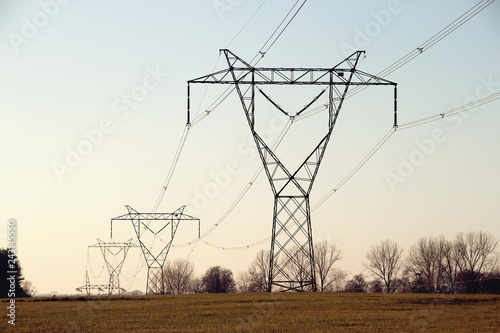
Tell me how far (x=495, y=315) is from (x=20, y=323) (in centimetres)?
2657

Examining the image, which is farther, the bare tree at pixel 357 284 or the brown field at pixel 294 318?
the bare tree at pixel 357 284

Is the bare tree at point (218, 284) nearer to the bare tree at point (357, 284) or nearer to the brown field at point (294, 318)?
the bare tree at point (357, 284)

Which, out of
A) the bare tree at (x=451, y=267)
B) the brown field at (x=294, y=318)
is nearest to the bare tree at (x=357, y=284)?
the bare tree at (x=451, y=267)

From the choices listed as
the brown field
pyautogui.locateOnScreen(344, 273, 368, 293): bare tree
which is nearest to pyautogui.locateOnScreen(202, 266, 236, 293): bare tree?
pyautogui.locateOnScreen(344, 273, 368, 293): bare tree

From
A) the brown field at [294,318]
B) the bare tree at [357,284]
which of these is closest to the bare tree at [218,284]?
the bare tree at [357,284]

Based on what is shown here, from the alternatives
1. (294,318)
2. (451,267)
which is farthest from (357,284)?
(294,318)

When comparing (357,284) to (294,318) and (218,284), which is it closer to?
(218,284)

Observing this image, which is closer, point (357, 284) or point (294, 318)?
point (294, 318)

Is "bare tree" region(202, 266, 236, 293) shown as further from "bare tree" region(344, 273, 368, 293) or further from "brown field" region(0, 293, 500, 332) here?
"brown field" region(0, 293, 500, 332)

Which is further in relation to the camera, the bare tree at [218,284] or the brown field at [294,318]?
the bare tree at [218,284]

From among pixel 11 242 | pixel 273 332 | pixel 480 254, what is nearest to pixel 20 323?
pixel 11 242

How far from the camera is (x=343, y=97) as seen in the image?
2099 inches

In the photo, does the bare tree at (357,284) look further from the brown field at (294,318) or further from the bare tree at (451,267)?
the brown field at (294,318)

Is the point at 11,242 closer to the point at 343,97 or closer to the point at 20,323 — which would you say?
the point at 20,323
